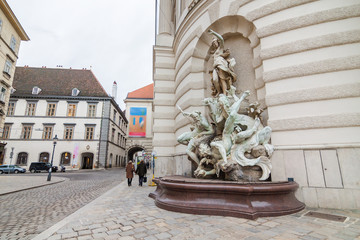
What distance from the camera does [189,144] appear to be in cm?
641

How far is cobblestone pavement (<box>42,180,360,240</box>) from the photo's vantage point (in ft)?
9.56

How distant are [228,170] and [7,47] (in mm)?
26463

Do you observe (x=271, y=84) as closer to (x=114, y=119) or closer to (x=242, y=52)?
(x=242, y=52)

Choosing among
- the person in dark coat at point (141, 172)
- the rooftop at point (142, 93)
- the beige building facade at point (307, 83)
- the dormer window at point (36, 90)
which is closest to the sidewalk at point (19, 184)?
the person in dark coat at point (141, 172)

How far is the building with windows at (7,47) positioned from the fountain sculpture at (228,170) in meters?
23.1

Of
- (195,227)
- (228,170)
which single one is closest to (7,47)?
(228,170)

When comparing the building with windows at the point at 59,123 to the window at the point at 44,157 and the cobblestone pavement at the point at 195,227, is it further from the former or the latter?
the cobblestone pavement at the point at 195,227

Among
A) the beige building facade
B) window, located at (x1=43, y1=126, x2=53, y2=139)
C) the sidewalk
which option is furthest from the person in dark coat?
window, located at (x1=43, y1=126, x2=53, y2=139)

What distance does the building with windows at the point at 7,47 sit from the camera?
19.7 meters

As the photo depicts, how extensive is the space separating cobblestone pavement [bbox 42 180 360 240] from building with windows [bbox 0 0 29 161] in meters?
23.0

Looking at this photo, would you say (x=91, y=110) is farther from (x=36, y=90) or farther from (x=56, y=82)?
(x=36, y=90)

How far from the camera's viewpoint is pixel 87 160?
33312 millimetres

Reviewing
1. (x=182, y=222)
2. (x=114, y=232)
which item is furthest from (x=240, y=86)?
(x=114, y=232)

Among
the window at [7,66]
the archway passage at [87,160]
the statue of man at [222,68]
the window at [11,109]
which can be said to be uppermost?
the window at [7,66]
